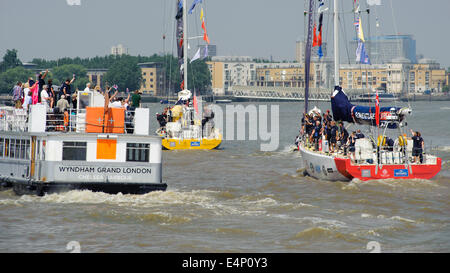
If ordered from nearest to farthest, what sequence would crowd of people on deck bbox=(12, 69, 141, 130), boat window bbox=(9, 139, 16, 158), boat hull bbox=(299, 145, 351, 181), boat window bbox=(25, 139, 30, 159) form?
boat window bbox=(25, 139, 30, 159)
crowd of people on deck bbox=(12, 69, 141, 130)
boat window bbox=(9, 139, 16, 158)
boat hull bbox=(299, 145, 351, 181)

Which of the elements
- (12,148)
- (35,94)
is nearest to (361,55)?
(35,94)

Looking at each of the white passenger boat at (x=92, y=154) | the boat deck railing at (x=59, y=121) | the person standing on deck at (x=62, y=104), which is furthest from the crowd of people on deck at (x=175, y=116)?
the white passenger boat at (x=92, y=154)

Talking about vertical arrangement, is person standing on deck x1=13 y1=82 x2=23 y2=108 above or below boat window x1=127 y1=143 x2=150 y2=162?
above

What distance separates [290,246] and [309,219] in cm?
357

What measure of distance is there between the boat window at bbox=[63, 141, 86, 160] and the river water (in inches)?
45.6

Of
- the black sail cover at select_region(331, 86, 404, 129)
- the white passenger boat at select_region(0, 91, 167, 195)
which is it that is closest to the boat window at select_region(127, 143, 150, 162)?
the white passenger boat at select_region(0, 91, 167, 195)

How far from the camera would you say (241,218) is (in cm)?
2358

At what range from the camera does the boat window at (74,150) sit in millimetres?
25594

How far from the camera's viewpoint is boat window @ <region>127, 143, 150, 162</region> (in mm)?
25875

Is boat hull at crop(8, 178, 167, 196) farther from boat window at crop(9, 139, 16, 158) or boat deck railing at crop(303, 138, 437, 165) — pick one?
boat deck railing at crop(303, 138, 437, 165)

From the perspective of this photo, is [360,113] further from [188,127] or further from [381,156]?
[188,127]

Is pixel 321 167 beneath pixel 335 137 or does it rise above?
beneath

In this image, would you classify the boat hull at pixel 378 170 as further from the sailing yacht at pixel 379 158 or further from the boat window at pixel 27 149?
Answer: the boat window at pixel 27 149

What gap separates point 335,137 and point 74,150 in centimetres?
1190
